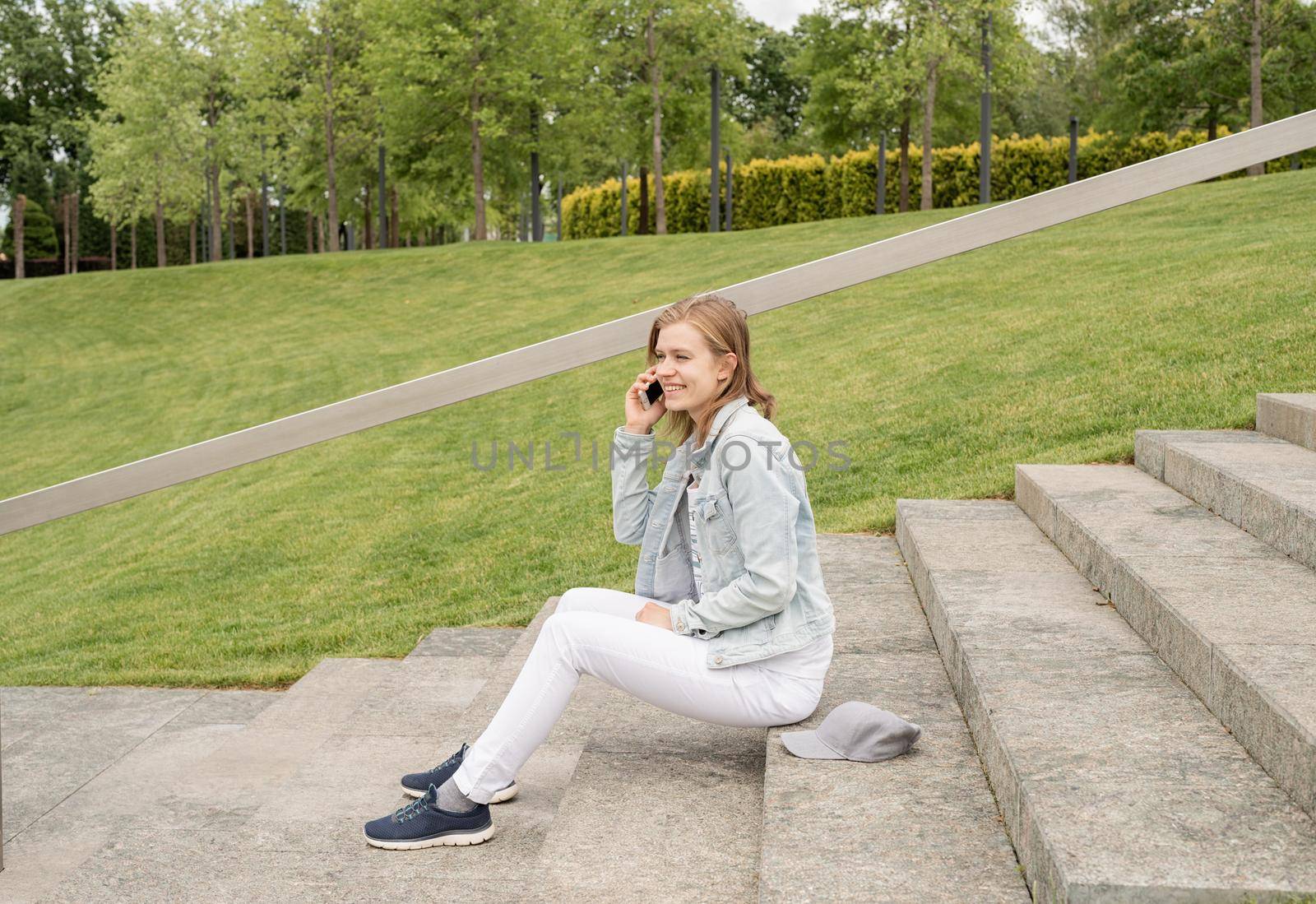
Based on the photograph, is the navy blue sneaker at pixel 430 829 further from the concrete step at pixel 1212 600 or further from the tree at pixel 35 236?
the tree at pixel 35 236

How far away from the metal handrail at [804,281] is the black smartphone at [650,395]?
161 millimetres

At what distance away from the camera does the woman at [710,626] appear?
113 inches

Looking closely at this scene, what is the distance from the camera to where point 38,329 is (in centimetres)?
2455

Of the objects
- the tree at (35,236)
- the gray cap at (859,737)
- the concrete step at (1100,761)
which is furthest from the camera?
the tree at (35,236)

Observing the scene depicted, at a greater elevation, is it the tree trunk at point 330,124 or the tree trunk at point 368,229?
the tree trunk at point 330,124

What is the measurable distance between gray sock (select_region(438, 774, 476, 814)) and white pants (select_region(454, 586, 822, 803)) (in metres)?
0.02

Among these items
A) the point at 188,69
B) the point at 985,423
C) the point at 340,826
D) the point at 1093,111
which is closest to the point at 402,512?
the point at 985,423

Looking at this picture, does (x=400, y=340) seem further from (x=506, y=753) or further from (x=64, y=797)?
(x=506, y=753)

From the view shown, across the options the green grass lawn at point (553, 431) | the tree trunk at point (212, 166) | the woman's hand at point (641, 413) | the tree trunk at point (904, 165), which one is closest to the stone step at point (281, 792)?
the green grass lawn at point (553, 431)

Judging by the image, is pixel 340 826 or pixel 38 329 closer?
pixel 340 826

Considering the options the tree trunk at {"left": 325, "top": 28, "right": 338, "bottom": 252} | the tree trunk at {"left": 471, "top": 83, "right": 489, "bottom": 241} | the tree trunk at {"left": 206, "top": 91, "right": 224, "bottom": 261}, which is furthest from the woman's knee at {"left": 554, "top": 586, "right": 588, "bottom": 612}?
the tree trunk at {"left": 206, "top": 91, "right": 224, "bottom": 261}

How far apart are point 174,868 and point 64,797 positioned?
1.22m

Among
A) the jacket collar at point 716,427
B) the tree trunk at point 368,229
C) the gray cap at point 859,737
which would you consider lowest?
the gray cap at point 859,737

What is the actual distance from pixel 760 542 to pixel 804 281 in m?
0.74
